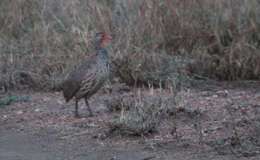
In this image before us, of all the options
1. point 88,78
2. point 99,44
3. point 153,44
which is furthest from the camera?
point 153,44

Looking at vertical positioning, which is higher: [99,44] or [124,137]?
[99,44]

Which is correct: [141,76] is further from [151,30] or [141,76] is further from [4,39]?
[4,39]

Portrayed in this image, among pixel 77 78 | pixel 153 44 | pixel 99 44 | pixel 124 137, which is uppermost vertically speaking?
pixel 99 44

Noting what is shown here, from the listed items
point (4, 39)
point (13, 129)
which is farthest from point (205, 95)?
point (4, 39)

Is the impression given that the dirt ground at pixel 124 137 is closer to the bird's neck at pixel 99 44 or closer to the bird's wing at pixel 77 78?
the bird's wing at pixel 77 78

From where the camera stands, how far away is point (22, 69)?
364 inches

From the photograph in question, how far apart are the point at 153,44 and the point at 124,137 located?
308 cm

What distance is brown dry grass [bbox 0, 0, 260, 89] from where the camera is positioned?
8.66 m

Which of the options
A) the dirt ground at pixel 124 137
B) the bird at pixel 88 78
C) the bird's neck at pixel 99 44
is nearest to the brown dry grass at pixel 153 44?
the dirt ground at pixel 124 137

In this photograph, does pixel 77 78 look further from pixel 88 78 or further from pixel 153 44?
pixel 153 44

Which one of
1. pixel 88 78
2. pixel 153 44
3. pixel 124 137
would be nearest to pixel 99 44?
pixel 88 78

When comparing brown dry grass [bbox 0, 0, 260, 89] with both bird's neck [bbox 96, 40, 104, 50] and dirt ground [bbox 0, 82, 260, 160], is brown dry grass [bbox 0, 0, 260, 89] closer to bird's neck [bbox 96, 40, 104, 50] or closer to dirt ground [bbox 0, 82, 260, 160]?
dirt ground [bbox 0, 82, 260, 160]

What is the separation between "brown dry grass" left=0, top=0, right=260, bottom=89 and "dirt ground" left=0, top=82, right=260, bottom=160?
55cm

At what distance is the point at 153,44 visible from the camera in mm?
8977
